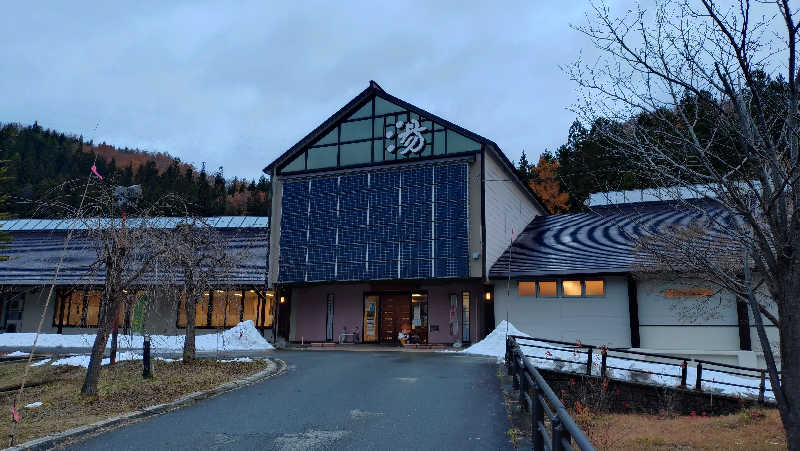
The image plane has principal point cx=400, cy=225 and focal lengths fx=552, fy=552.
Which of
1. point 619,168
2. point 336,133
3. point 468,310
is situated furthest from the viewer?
point 336,133

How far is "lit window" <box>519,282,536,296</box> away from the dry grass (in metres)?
9.59

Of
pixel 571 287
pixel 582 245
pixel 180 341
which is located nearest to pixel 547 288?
pixel 571 287

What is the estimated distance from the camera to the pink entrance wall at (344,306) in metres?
27.5

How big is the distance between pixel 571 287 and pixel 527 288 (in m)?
1.92

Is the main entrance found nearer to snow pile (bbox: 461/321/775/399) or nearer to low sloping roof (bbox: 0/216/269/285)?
low sloping roof (bbox: 0/216/269/285)

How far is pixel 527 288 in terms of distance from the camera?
82.3 feet

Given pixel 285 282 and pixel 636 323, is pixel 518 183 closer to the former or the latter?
pixel 636 323

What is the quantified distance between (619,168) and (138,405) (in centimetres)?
974

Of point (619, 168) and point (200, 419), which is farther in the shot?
point (619, 168)

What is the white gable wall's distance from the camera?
26078 mm

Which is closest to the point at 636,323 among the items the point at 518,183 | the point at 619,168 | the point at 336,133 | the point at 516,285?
the point at 516,285

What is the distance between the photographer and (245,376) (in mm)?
14281

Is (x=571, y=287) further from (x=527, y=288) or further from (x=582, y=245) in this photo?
(x=582, y=245)

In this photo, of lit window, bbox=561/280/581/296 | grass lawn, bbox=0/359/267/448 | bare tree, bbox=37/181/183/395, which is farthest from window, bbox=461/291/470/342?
bare tree, bbox=37/181/183/395
